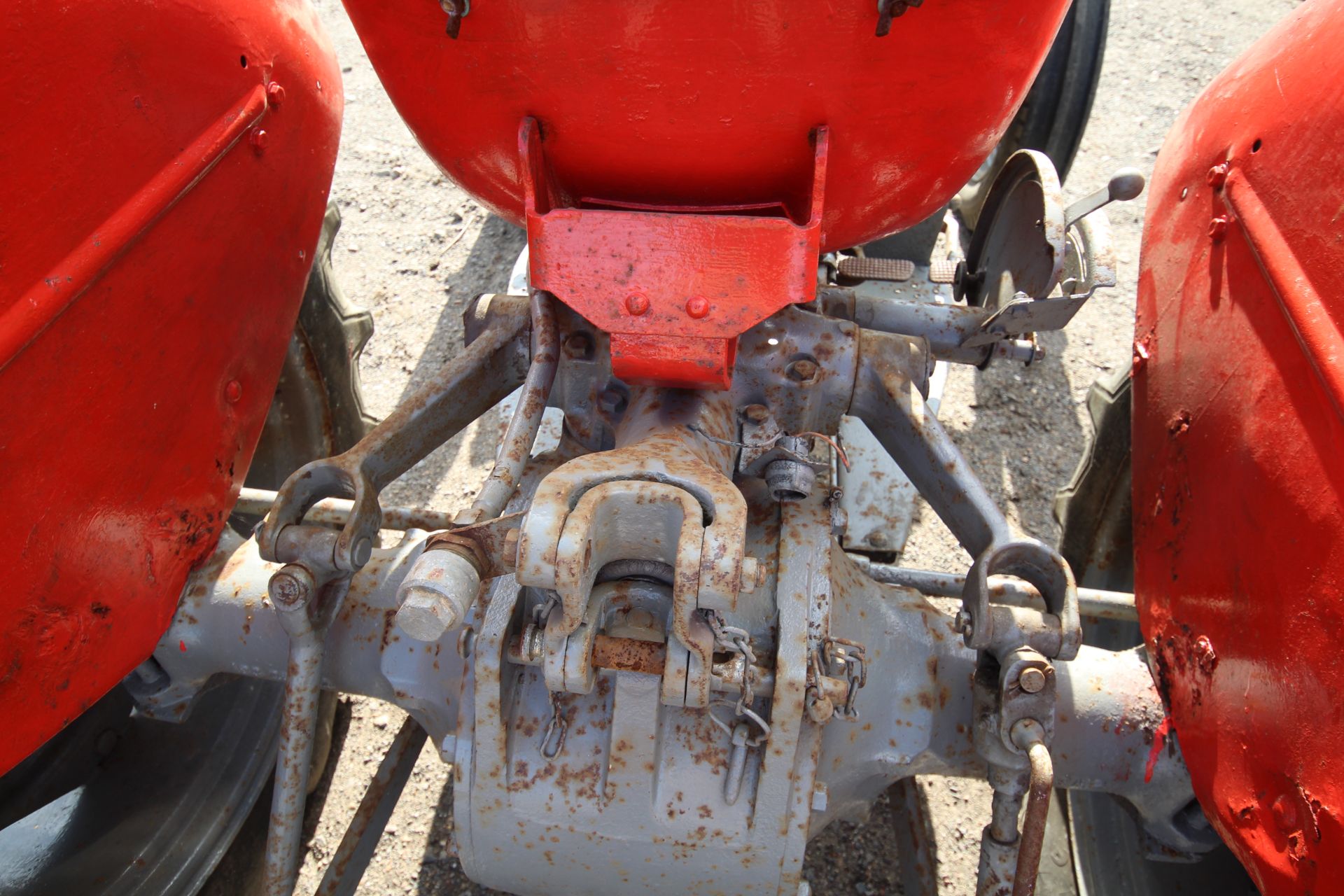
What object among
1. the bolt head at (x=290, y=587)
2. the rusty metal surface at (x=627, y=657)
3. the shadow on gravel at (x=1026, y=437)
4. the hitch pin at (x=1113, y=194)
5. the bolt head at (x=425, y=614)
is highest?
the shadow on gravel at (x=1026, y=437)

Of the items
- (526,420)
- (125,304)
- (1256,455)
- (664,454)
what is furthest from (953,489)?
(125,304)

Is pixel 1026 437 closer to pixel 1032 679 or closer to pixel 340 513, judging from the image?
pixel 1032 679

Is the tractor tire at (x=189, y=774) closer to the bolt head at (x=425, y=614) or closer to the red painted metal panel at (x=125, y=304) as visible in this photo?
the red painted metal panel at (x=125, y=304)

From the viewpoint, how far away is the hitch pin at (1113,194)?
1.50 metres

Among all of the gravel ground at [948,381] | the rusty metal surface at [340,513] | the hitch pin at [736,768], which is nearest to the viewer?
the hitch pin at [736,768]

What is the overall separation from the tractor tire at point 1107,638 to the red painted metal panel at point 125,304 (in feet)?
5.17

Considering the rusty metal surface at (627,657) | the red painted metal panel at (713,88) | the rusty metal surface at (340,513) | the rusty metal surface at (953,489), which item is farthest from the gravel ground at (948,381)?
the red painted metal panel at (713,88)

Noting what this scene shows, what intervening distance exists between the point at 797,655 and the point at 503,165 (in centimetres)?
80

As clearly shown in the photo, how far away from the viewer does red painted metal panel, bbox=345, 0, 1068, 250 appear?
3.53ft

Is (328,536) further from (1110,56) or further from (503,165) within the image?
(1110,56)

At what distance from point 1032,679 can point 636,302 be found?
2.42ft

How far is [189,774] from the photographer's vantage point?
6.20ft

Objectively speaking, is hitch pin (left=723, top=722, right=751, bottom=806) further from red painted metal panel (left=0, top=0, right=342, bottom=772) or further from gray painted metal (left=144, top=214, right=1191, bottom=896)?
red painted metal panel (left=0, top=0, right=342, bottom=772)

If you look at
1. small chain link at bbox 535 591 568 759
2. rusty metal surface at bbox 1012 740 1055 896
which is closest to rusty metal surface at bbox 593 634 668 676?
small chain link at bbox 535 591 568 759
